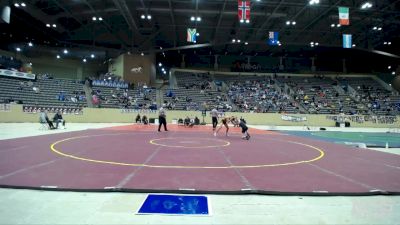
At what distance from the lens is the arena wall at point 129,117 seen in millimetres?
26578

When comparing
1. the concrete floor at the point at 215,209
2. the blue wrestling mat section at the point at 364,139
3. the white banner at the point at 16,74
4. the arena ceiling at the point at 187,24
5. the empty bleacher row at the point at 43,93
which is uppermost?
the arena ceiling at the point at 187,24

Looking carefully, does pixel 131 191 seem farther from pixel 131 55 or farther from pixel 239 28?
pixel 131 55

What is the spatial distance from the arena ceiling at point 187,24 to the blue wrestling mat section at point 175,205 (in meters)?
22.8

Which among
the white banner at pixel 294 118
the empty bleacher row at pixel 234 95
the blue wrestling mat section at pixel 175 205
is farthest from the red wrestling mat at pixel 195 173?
the white banner at pixel 294 118

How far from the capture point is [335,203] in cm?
453

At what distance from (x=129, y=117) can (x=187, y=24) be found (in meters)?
13.5

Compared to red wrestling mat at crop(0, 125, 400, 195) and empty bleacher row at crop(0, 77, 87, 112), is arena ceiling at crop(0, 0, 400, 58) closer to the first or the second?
empty bleacher row at crop(0, 77, 87, 112)

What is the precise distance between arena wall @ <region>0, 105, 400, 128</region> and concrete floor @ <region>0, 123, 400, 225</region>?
25.7 m

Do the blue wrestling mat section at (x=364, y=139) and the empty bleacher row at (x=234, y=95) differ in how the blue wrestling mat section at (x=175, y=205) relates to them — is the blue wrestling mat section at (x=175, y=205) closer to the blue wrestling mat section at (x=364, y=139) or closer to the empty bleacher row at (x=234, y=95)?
the blue wrestling mat section at (x=364, y=139)

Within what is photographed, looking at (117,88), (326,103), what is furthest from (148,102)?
(326,103)

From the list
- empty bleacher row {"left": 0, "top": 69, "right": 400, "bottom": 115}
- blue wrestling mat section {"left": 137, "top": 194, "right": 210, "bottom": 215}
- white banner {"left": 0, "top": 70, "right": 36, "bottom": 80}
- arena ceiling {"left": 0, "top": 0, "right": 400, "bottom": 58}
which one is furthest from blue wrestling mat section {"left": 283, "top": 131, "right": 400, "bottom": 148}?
→ white banner {"left": 0, "top": 70, "right": 36, "bottom": 80}

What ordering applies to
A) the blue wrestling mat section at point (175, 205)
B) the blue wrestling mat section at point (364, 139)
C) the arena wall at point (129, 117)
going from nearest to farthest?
1. the blue wrestling mat section at point (175, 205)
2. the blue wrestling mat section at point (364, 139)
3. the arena wall at point (129, 117)

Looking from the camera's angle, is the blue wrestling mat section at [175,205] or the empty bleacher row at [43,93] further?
the empty bleacher row at [43,93]

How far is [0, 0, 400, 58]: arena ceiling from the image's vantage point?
1167 inches
